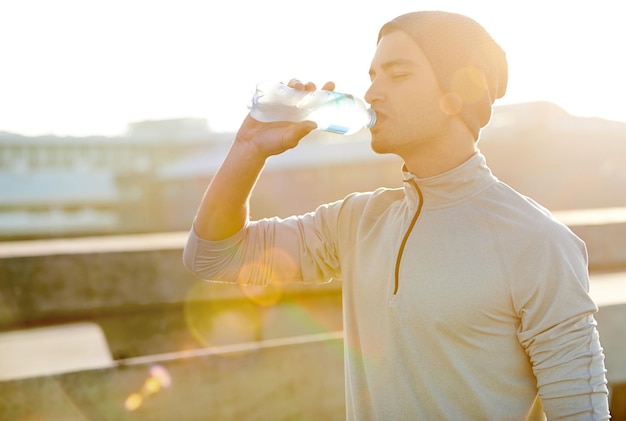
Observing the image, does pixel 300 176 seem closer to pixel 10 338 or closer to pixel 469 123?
pixel 10 338

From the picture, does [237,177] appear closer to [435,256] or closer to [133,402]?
[435,256]

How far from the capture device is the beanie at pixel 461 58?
219cm

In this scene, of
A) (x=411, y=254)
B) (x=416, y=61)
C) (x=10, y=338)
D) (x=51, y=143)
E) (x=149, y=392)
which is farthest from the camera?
(x=51, y=143)

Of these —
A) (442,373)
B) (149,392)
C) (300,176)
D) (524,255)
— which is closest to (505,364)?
(442,373)

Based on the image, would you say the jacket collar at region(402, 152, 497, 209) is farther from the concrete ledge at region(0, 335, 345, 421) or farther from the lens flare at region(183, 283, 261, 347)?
the lens flare at region(183, 283, 261, 347)

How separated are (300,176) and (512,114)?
14.2 m

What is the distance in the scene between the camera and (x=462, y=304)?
1.90 metres

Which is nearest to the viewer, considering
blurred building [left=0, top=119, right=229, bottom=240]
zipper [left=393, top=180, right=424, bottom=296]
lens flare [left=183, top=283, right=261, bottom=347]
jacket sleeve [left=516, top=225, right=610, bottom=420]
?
jacket sleeve [left=516, top=225, right=610, bottom=420]

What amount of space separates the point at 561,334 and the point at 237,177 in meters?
1.06

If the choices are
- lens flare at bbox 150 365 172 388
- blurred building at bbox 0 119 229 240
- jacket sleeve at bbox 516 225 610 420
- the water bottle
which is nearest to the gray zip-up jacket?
jacket sleeve at bbox 516 225 610 420

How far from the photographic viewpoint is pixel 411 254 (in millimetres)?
2037

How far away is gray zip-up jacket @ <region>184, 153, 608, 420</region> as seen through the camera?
70.9 inches

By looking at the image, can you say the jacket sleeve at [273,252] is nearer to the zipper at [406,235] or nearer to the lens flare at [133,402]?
the zipper at [406,235]

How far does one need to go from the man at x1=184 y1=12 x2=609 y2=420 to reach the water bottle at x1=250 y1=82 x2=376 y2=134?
57 millimetres
